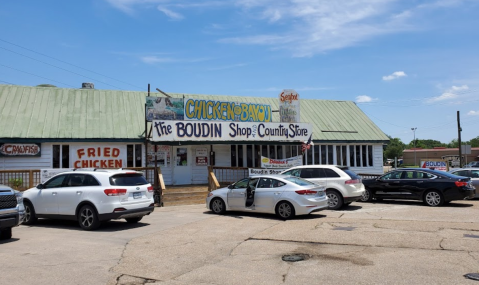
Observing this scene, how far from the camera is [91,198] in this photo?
11.2 metres

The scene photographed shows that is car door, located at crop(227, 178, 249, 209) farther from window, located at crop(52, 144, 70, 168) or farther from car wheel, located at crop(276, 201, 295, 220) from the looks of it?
window, located at crop(52, 144, 70, 168)

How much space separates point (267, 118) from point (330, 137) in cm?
455

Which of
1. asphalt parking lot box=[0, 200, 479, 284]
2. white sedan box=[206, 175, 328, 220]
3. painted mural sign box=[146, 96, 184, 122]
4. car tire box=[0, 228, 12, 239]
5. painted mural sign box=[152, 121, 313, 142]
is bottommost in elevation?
asphalt parking lot box=[0, 200, 479, 284]

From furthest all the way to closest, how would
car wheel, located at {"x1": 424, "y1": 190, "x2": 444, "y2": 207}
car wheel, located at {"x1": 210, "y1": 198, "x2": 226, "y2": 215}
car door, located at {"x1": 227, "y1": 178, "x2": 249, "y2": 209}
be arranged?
car wheel, located at {"x1": 424, "y1": 190, "x2": 444, "y2": 207} < car wheel, located at {"x1": 210, "y1": 198, "x2": 226, "y2": 215} < car door, located at {"x1": 227, "y1": 178, "x2": 249, "y2": 209}

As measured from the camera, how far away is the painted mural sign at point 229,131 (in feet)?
63.7

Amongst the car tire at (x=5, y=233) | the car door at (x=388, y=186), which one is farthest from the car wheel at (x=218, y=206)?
the car door at (x=388, y=186)

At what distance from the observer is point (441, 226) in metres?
10.8

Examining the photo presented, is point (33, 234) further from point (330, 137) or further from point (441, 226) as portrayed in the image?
point (330, 137)

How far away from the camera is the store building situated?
64.1 ft

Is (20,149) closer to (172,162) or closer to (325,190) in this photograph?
(172,162)

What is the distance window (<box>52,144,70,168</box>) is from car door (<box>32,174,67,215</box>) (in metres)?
8.06

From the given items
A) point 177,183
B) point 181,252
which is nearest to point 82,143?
point 177,183

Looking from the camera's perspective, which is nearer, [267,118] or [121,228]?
[121,228]

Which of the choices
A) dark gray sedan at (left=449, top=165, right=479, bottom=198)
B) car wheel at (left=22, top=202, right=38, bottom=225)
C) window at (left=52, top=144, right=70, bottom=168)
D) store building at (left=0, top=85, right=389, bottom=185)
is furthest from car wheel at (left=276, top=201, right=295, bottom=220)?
window at (left=52, top=144, right=70, bottom=168)
